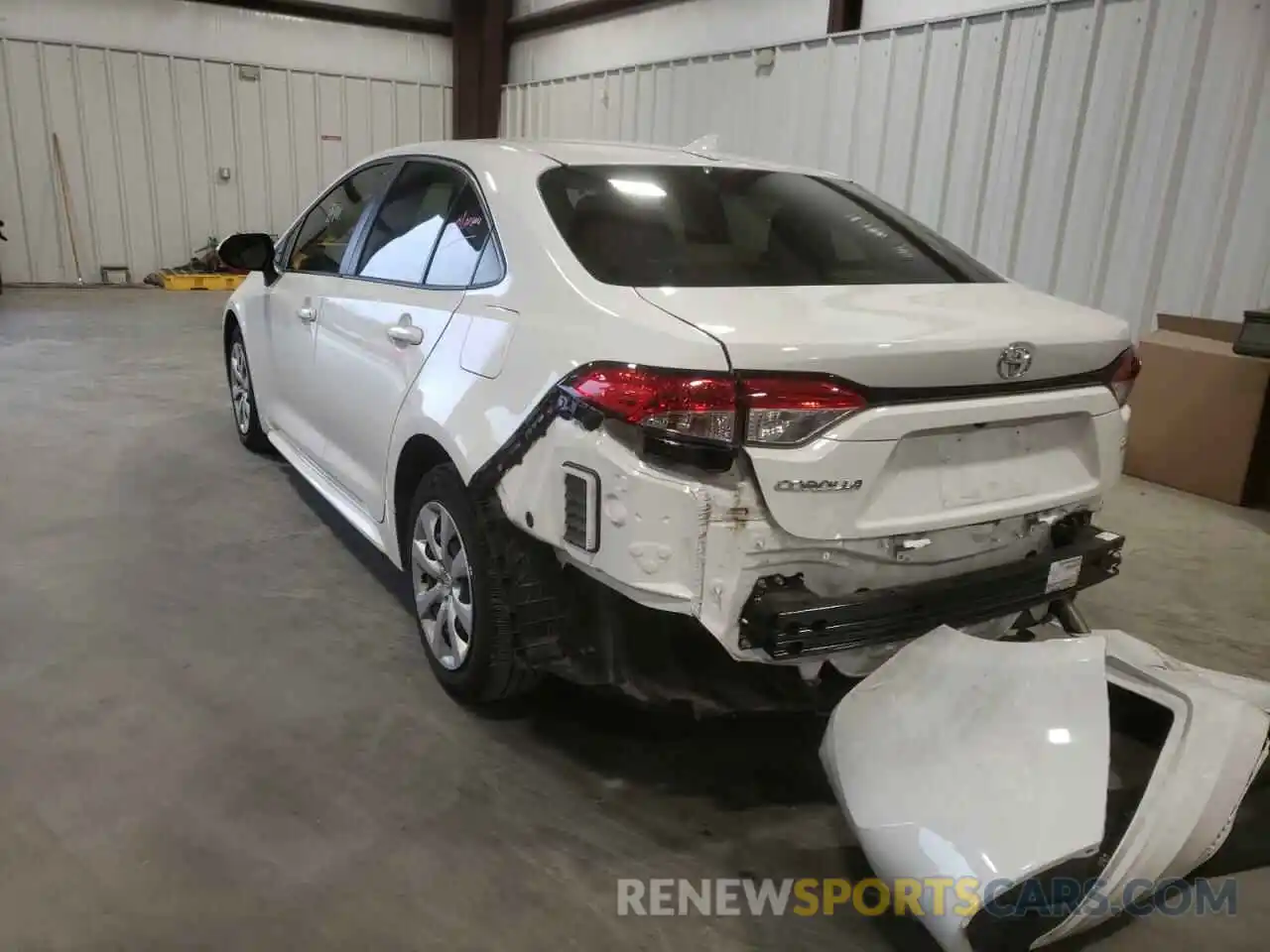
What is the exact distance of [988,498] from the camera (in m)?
1.93

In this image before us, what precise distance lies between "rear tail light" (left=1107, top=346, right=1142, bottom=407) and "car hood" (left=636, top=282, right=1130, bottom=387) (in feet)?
0.12

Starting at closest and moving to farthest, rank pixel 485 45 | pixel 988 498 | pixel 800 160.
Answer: pixel 988 498 < pixel 800 160 < pixel 485 45

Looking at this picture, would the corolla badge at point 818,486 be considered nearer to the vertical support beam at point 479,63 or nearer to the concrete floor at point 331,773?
the concrete floor at point 331,773

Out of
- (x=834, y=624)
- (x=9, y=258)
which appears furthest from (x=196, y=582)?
(x=9, y=258)

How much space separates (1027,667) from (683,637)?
697 millimetres

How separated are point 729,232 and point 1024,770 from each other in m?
1.36

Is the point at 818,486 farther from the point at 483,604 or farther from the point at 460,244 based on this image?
the point at 460,244

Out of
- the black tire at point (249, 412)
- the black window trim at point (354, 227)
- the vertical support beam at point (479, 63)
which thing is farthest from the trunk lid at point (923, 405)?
the vertical support beam at point (479, 63)

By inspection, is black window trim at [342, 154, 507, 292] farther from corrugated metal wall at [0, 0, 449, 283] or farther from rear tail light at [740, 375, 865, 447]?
corrugated metal wall at [0, 0, 449, 283]

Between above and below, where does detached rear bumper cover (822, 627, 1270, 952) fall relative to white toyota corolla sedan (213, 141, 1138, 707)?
below

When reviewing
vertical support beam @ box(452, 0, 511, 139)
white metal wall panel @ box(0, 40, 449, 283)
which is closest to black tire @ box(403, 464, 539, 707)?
vertical support beam @ box(452, 0, 511, 139)

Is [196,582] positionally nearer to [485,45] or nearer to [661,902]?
[661,902]

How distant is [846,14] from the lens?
6.46 metres

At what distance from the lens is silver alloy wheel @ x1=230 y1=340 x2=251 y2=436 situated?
14.4 ft
